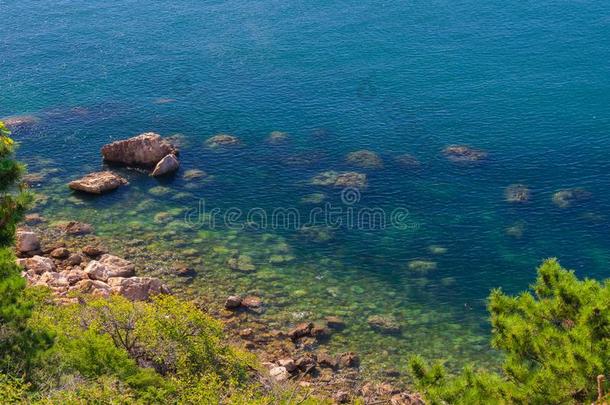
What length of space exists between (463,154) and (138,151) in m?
41.0

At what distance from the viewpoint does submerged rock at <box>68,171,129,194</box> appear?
77.2 m

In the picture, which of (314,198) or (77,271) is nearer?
(77,271)

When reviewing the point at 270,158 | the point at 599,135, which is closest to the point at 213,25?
the point at 270,158

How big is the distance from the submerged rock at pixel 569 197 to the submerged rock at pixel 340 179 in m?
21.8

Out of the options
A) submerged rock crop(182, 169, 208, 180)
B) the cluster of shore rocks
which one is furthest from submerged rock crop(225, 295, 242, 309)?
submerged rock crop(182, 169, 208, 180)

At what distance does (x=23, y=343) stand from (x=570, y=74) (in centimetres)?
9436

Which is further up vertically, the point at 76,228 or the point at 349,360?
the point at 76,228

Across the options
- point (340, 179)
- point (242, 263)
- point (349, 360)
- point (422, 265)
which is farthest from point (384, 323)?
point (340, 179)

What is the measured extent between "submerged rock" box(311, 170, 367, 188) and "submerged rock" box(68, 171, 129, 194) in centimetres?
2353

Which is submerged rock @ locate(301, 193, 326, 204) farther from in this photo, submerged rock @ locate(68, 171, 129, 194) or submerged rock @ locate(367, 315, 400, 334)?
submerged rock @ locate(68, 171, 129, 194)

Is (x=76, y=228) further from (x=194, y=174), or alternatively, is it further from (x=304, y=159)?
(x=304, y=159)

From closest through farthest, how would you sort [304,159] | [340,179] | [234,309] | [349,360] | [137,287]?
[349,360] < [137,287] < [234,309] < [340,179] < [304,159]

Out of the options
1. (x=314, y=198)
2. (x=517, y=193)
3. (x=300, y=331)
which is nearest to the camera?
(x=300, y=331)

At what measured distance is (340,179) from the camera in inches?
3150
